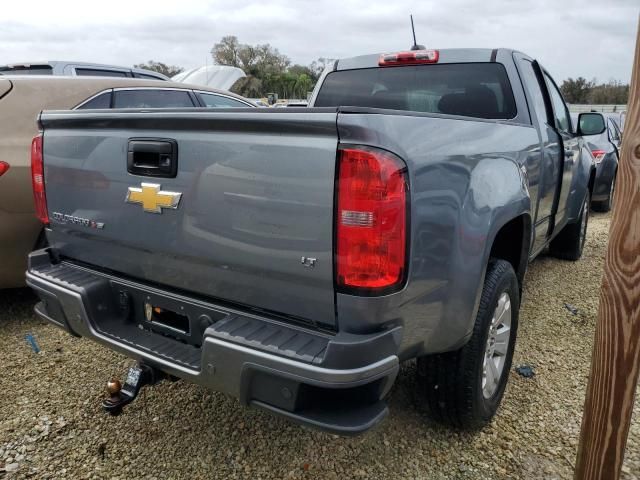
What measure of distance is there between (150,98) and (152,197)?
9.48 ft

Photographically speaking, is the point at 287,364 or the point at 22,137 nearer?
the point at 287,364

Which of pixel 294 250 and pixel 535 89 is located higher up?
pixel 535 89

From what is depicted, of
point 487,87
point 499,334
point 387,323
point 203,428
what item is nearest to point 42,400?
point 203,428

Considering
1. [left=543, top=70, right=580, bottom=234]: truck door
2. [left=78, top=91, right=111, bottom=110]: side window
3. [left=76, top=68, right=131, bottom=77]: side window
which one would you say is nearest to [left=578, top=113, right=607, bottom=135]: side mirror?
[left=543, top=70, right=580, bottom=234]: truck door

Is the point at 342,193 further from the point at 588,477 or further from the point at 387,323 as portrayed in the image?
the point at 588,477

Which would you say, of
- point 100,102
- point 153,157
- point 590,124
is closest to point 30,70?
point 100,102

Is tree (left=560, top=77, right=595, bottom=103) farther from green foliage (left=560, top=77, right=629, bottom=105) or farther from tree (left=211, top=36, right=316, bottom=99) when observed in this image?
tree (left=211, top=36, right=316, bottom=99)

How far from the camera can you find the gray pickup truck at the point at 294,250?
5.45 feet

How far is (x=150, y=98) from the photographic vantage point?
4605 millimetres

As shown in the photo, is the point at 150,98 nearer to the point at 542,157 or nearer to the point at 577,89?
the point at 542,157

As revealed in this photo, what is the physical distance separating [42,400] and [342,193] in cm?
223

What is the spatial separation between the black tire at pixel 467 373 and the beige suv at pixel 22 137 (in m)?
2.77

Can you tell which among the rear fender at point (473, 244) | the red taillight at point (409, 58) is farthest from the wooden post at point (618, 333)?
the red taillight at point (409, 58)

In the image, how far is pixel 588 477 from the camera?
1793 mm
